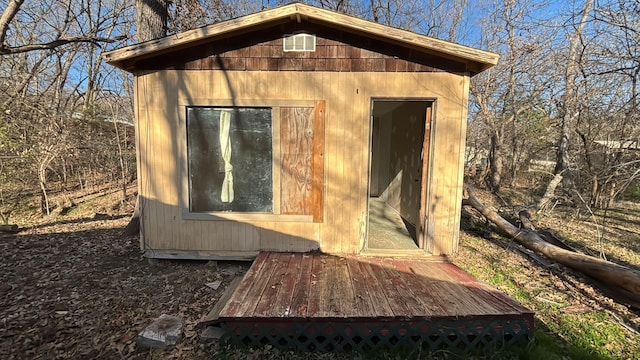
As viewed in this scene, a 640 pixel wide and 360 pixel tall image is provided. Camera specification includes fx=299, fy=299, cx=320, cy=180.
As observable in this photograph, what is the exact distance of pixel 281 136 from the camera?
406 centimetres

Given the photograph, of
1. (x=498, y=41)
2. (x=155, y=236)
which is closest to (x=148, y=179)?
(x=155, y=236)

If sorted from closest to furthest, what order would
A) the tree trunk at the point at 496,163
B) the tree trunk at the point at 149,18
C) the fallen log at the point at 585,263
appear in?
the fallen log at the point at 585,263, the tree trunk at the point at 149,18, the tree trunk at the point at 496,163

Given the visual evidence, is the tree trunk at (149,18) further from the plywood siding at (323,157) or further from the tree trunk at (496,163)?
the tree trunk at (496,163)

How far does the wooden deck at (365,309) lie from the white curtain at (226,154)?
48.3 inches

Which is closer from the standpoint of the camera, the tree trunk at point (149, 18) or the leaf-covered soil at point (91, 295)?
the leaf-covered soil at point (91, 295)

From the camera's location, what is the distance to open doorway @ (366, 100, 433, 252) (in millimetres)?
4457

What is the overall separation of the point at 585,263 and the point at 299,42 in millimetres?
4646

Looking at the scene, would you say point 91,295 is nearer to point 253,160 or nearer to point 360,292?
point 253,160

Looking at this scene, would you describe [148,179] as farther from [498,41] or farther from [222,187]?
[498,41]

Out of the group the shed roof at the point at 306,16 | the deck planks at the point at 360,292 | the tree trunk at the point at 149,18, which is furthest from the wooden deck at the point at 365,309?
the tree trunk at the point at 149,18

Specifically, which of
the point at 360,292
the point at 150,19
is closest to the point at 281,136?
the point at 360,292

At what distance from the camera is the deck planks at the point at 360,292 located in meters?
2.62

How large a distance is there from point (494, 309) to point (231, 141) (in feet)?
11.6

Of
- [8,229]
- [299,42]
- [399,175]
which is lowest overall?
[8,229]
